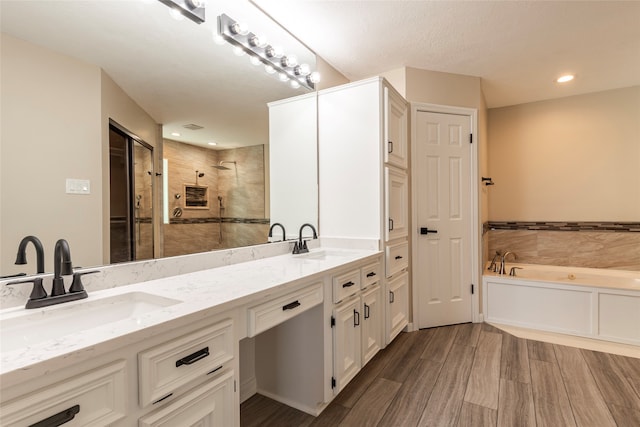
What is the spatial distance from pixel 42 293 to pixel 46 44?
882mm

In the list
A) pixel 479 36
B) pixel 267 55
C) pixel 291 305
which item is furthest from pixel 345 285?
pixel 479 36

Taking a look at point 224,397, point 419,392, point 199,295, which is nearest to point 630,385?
point 419,392

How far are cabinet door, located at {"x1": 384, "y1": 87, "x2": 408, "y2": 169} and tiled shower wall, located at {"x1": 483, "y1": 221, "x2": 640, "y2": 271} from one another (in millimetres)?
1772

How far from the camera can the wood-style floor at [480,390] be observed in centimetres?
170

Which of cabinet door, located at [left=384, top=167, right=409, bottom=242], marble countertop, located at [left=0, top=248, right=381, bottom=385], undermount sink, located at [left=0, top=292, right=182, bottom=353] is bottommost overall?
undermount sink, located at [left=0, top=292, right=182, bottom=353]

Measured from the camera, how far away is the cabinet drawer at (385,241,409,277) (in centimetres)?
243

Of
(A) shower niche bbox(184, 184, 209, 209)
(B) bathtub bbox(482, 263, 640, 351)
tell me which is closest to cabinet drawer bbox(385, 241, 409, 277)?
(B) bathtub bbox(482, 263, 640, 351)

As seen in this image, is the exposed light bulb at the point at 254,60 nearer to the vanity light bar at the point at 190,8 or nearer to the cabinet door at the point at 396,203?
the vanity light bar at the point at 190,8

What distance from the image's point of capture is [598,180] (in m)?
3.57

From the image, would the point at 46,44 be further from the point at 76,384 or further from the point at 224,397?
the point at 224,397

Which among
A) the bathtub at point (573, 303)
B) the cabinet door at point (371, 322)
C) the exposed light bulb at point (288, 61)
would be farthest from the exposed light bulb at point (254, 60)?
the bathtub at point (573, 303)

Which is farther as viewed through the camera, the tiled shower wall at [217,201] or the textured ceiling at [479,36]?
the textured ceiling at [479,36]

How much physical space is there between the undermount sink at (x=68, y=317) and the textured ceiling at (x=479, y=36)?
6.23 ft

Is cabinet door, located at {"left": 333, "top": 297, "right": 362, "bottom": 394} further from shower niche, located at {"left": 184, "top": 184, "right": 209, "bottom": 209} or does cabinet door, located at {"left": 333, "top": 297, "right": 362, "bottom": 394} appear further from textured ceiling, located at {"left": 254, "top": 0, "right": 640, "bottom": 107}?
textured ceiling, located at {"left": 254, "top": 0, "right": 640, "bottom": 107}
